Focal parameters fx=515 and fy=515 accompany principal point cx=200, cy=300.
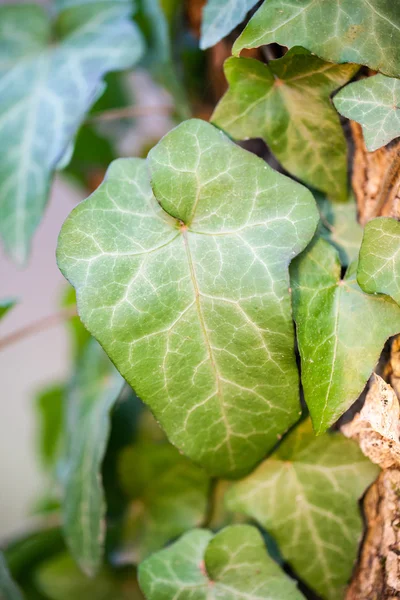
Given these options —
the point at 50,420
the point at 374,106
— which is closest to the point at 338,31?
the point at 374,106

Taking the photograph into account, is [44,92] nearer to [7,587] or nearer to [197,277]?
[197,277]

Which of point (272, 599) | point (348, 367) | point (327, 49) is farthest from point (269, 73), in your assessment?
point (272, 599)

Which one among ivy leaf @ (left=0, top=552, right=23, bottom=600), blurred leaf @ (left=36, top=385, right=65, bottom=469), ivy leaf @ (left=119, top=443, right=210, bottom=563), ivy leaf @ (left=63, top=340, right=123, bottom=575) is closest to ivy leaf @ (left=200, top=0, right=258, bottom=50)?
ivy leaf @ (left=63, top=340, right=123, bottom=575)

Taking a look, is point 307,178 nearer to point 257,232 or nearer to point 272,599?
point 257,232

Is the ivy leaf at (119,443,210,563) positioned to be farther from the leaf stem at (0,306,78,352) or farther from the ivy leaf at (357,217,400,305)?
the ivy leaf at (357,217,400,305)

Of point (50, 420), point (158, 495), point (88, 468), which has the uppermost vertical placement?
point (88, 468)

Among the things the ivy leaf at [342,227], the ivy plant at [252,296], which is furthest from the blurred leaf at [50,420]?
the ivy leaf at [342,227]
